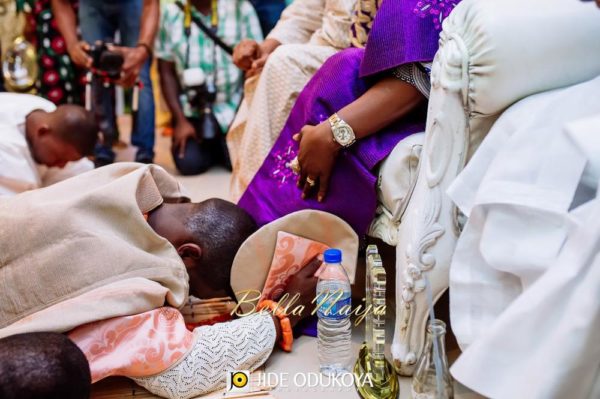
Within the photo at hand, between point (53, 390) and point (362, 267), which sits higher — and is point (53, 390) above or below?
above

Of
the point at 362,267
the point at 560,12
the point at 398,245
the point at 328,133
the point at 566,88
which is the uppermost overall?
the point at 560,12

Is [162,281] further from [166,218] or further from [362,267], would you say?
[362,267]

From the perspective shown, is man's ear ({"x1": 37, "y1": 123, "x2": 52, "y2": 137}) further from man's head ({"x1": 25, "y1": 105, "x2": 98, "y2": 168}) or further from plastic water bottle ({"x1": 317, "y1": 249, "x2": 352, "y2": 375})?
plastic water bottle ({"x1": 317, "y1": 249, "x2": 352, "y2": 375})

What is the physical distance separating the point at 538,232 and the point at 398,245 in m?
0.33

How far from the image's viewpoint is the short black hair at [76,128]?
85.0 inches

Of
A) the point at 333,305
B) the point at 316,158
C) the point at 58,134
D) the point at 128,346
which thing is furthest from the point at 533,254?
the point at 58,134

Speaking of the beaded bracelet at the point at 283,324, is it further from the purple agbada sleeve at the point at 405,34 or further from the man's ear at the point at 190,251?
the purple agbada sleeve at the point at 405,34

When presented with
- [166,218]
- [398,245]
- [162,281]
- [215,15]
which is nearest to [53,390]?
[162,281]

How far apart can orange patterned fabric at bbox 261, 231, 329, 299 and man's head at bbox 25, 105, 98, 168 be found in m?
1.14

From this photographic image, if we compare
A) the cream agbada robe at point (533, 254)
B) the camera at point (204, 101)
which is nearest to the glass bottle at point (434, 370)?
the cream agbada robe at point (533, 254)

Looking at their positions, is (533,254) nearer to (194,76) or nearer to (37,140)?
(37,140)

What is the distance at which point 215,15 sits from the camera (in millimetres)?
2748

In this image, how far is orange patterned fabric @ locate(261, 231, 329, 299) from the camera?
1.34 m

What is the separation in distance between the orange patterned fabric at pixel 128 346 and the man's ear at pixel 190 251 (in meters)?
0.22
